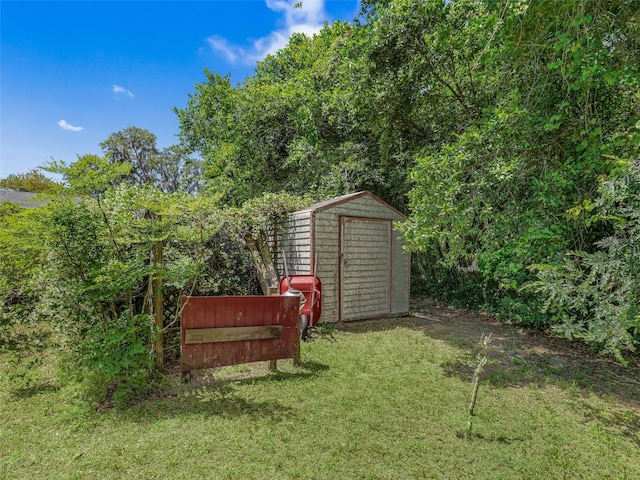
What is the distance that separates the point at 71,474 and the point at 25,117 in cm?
870

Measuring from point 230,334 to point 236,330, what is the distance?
0.07m

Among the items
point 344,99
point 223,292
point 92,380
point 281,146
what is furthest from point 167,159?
point 92,380

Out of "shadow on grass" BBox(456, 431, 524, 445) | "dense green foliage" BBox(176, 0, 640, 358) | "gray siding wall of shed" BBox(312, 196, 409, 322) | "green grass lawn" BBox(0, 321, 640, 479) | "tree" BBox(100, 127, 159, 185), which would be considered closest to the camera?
"green grass lawn" BBox(0, 321, 640, 479)

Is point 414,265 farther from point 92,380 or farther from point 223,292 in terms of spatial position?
point 92,380

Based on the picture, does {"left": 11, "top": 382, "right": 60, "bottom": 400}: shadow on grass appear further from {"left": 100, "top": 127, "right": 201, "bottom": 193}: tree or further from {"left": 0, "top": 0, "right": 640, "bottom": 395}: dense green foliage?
{"left": 100, "top": 127, "right": 201, "bottom": 193}: tree

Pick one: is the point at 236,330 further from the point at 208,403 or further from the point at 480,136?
the point at 480,136

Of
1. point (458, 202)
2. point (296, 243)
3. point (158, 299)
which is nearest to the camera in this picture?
point (158, 299)

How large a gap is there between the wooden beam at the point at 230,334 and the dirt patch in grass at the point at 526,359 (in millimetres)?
2263

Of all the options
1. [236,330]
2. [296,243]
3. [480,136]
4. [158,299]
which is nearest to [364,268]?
[296,243]

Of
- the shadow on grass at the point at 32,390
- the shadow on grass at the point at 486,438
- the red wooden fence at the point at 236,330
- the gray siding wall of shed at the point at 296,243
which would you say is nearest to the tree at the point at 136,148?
the gray siding wall of shed at the point at 296,243

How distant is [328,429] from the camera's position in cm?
256

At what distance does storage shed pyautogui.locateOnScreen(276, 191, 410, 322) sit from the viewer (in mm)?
6102

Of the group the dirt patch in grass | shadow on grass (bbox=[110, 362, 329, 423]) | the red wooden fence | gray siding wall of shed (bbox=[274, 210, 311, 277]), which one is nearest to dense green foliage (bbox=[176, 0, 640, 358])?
the dirt patch in grass

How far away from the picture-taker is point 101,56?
8.33 metres
